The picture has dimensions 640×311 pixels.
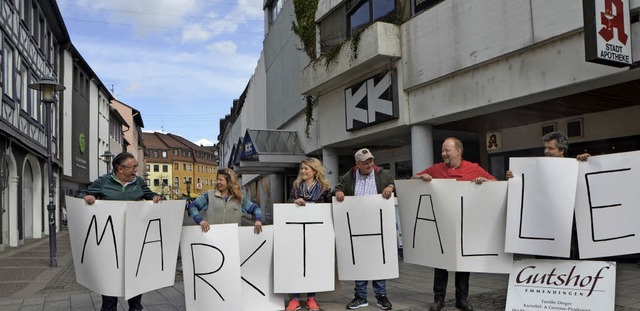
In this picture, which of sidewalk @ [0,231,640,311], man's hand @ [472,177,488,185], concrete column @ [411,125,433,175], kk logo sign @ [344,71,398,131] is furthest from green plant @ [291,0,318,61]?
man's hand @ [472,177,488,185]

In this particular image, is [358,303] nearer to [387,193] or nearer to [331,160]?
[387,193]

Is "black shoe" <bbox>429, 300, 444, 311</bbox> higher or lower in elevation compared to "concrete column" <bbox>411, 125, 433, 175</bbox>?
lower

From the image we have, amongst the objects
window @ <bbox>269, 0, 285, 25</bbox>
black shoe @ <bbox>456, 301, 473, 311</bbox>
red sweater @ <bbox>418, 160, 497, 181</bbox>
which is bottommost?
black shoe @ <bbox>456, 301, 473, 311</bbox>

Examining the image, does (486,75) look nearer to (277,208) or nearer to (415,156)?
(415,156)

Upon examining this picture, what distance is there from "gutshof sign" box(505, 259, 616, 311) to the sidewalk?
922 mm

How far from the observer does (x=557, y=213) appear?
16.4 ft

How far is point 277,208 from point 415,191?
4.79 feet

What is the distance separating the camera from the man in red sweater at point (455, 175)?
5.51 meters

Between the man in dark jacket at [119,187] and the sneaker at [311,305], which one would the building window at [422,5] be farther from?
the man in dark jacket at [119,187]

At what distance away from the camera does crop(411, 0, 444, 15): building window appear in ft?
38.3

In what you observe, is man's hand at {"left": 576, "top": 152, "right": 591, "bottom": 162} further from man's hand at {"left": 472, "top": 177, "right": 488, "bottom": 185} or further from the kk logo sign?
the kk logo sign

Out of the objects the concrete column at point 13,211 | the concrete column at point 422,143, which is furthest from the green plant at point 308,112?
the concrete column at point 13,211

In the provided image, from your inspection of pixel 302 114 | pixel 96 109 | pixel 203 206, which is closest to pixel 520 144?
pixel 203 206

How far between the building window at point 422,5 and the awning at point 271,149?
31.2ft
